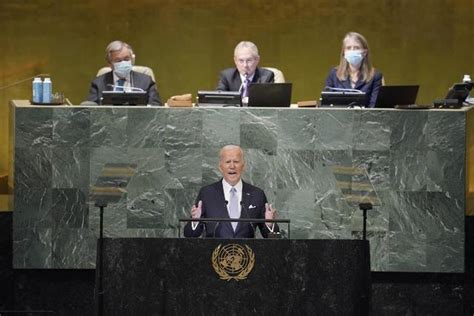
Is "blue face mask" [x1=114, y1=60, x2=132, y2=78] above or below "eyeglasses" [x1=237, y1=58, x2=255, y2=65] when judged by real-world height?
below

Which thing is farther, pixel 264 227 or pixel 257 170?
pixel 257 170

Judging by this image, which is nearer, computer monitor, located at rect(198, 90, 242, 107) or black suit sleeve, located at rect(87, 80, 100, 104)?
computer monitor, located at rect(198, 90, 242, 107)

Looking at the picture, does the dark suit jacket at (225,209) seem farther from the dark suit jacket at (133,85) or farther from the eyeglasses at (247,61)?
the eyeglasses at (247,61)

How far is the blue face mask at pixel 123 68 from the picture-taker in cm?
970

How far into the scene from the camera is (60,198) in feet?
29.0

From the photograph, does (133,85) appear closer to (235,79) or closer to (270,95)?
(235,79)

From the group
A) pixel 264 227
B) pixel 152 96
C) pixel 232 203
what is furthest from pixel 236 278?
pixel 152 96

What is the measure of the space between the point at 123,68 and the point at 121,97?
0.75 m

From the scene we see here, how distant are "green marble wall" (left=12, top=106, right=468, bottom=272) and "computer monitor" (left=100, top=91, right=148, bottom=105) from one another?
14 cm

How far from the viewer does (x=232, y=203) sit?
8422 mm

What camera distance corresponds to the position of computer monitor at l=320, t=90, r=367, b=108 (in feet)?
30.0

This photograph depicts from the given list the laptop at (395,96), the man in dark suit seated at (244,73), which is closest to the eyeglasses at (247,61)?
the man in dark suit seated at (244,73)

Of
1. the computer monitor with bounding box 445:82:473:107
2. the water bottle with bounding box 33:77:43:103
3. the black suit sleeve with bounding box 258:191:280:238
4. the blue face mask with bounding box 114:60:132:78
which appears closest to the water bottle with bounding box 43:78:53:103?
the water bottle with bounding box 33:77:43:103

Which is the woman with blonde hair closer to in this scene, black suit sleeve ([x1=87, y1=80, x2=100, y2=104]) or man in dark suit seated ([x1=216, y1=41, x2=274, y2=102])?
man in dark suit seated ([x1=216, y1=41, x2=274, y2=102])
